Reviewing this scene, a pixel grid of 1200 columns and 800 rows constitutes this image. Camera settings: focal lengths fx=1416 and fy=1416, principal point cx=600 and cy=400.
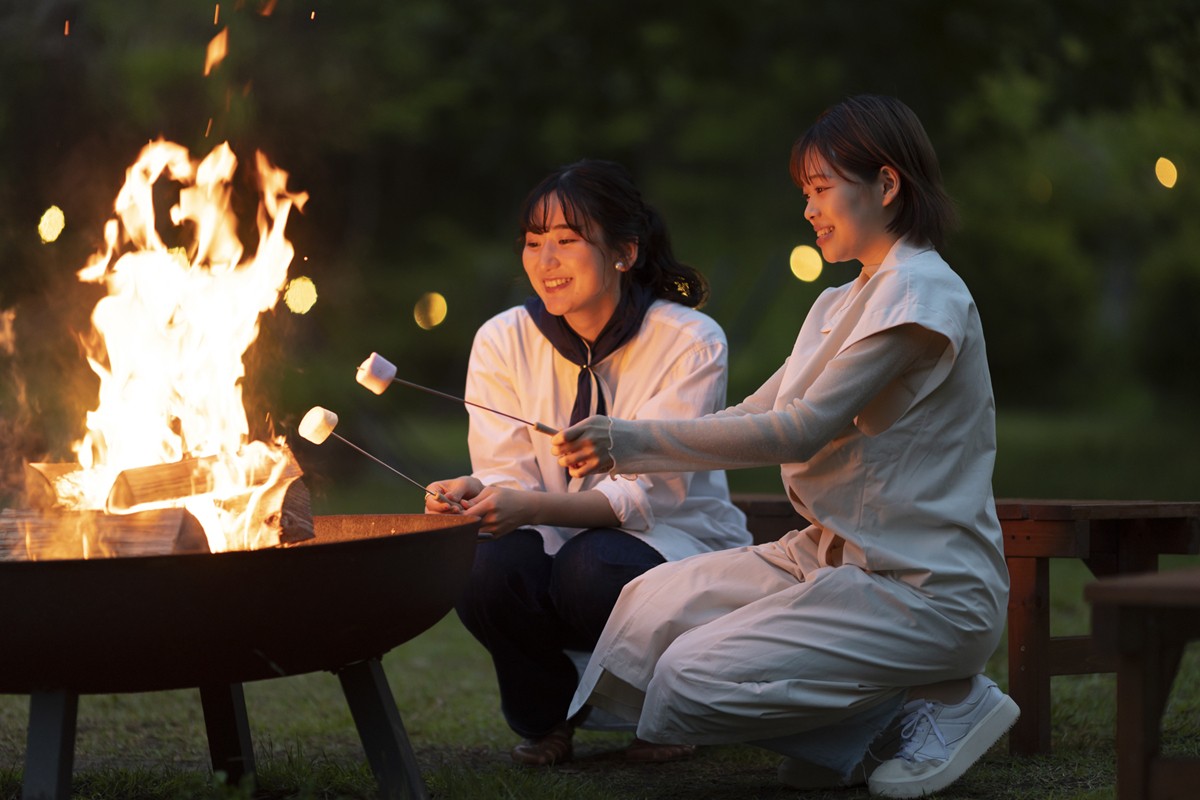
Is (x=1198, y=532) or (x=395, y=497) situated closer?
(x=1198, y=532)

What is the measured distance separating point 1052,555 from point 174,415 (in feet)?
6.62

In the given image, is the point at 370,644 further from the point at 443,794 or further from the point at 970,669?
the point at 970,669

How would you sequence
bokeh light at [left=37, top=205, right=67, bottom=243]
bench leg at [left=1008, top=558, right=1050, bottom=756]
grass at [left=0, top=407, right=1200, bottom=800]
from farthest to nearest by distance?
bokeh light at [left=37, top=205, right=67, bottom=243]
bench leg at [left=1008, top=558, right=1050, bottom=756]
grass at [left=0, top=407, right=1200, bottom=800]

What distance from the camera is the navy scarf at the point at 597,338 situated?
346cm

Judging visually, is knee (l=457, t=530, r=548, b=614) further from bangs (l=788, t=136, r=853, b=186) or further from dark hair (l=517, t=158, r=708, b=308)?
bangs (l=788, t=136, r=853, b=186)

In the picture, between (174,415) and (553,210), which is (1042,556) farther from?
(174,415)

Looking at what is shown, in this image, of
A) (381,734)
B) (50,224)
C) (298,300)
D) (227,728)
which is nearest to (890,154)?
(381,734)

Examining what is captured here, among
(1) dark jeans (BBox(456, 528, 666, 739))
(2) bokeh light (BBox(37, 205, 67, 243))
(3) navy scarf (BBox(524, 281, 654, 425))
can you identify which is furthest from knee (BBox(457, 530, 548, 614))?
(2) bokeh light (BBox(37, 205, 67, 243))

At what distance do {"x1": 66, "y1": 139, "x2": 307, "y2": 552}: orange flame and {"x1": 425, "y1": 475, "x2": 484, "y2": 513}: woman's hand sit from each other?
1.16 feet

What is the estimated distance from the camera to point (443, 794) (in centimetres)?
287

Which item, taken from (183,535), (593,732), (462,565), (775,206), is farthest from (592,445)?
(775,206)

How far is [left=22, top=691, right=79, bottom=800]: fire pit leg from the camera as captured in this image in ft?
7.75

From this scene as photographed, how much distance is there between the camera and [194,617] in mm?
2312

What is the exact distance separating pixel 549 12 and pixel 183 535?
7376 millimetres
